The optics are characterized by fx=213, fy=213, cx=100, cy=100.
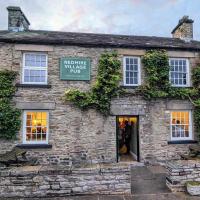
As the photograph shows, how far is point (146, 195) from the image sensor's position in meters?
7.15

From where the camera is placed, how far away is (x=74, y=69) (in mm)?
11141

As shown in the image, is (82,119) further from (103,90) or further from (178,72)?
(178,72)

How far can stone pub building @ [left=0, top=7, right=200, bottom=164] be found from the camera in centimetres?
1077

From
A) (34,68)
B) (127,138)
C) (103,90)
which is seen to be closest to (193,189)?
(103,90)

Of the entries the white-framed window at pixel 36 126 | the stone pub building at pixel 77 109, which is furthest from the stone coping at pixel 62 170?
the white-framed window at pixel 36 126

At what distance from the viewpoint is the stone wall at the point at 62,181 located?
6.86m

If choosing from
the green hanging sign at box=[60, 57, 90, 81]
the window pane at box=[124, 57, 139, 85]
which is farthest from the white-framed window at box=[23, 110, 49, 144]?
the window pane at box=[124, 57, 139, 85]

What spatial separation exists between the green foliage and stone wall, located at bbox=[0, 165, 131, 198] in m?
4.28

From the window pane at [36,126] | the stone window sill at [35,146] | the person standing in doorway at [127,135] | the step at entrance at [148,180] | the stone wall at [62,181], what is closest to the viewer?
the stone wall at [62,181]

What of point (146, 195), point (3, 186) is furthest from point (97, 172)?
point (3, 186)

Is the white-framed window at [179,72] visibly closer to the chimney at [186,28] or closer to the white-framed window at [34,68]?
the chimney at [186,28]

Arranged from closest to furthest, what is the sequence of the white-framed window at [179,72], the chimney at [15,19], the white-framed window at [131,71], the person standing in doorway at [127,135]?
the white-framed window at [131,71], the white-framed window at [179,72], the chimney at [15,19], the person standing in doorway at [127,135]

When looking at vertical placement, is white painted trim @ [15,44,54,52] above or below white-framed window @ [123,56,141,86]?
above

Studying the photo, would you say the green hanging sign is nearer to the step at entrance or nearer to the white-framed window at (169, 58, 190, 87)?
the white-framed window at (169, 58, 190, 87)
